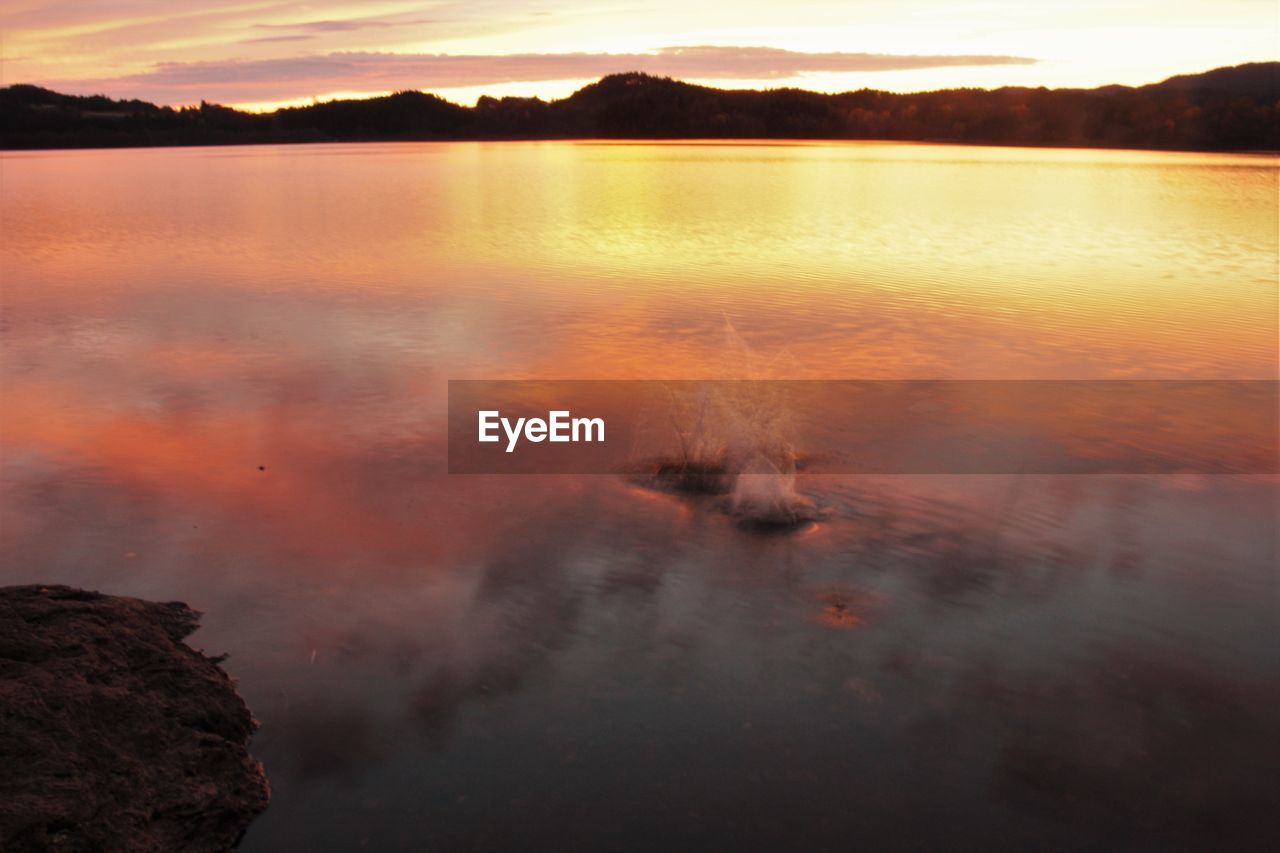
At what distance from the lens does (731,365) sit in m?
15.1

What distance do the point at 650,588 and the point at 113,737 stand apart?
3.69 meters

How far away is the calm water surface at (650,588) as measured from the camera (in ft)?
18.7

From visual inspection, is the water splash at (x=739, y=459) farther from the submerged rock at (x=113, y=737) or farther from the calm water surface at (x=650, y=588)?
the submerged rock at (x=113, y=737)

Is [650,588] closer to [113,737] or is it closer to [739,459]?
[739,459]

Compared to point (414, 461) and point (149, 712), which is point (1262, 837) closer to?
point (149, 712)

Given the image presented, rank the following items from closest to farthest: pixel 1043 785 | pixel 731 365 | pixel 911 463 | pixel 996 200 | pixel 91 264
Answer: pixel 1043 785 < pixel 911 463 < pixel 731 365 < pixel 91 264 < pixel 996 200

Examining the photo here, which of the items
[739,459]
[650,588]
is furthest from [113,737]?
[739,459]

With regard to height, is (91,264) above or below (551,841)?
above

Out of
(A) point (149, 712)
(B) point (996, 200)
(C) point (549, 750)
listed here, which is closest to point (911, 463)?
(C) point (549, 750)

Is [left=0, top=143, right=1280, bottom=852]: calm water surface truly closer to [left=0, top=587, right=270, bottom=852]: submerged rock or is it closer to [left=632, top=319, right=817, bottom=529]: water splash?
[left=0, top=587, right=270, bottom=852]: submerged rock

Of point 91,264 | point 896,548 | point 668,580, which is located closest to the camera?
point 668,580

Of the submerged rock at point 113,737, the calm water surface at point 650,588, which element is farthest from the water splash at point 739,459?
the submerged rock at point 113,737

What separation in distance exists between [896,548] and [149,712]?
5.47 metres

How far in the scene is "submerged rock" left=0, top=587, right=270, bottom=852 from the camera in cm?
510
